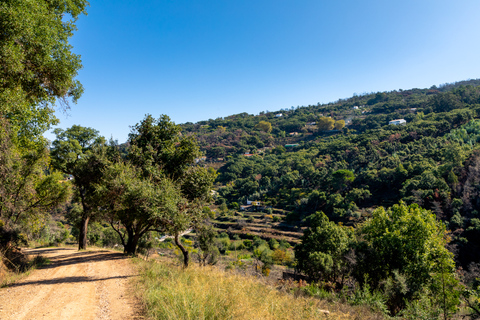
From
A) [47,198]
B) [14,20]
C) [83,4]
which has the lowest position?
[47,198]

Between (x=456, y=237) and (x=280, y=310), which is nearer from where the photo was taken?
(x=280, y=310)

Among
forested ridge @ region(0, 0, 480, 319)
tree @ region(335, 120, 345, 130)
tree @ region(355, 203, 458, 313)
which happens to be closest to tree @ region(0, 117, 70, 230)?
forested ridge @ region(0, 0, 480, 319)

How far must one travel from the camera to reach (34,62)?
6258mm

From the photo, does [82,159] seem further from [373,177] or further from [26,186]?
[373,177]

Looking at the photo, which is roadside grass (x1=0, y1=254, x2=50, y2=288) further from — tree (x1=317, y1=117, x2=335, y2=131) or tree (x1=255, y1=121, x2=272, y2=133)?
tree (x1=255, y1=121, x2=272, y2=133)

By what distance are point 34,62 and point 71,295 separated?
21.2 feet

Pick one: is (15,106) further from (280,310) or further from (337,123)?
(337,123)

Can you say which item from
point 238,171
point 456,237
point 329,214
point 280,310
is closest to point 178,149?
point 280,310

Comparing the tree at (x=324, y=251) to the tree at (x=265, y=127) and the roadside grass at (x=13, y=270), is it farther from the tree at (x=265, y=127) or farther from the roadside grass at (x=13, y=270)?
the tree at (x=265, y=127)

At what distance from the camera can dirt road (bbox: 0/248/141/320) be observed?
5055mm

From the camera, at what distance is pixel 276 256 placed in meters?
35.2

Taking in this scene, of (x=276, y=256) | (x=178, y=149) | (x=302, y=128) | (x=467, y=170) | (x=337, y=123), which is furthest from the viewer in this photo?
(x=302, y=128)

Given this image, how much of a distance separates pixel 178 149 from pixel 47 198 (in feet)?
24.5

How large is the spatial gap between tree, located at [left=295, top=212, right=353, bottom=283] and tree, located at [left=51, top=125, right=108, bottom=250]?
60.5 ft
